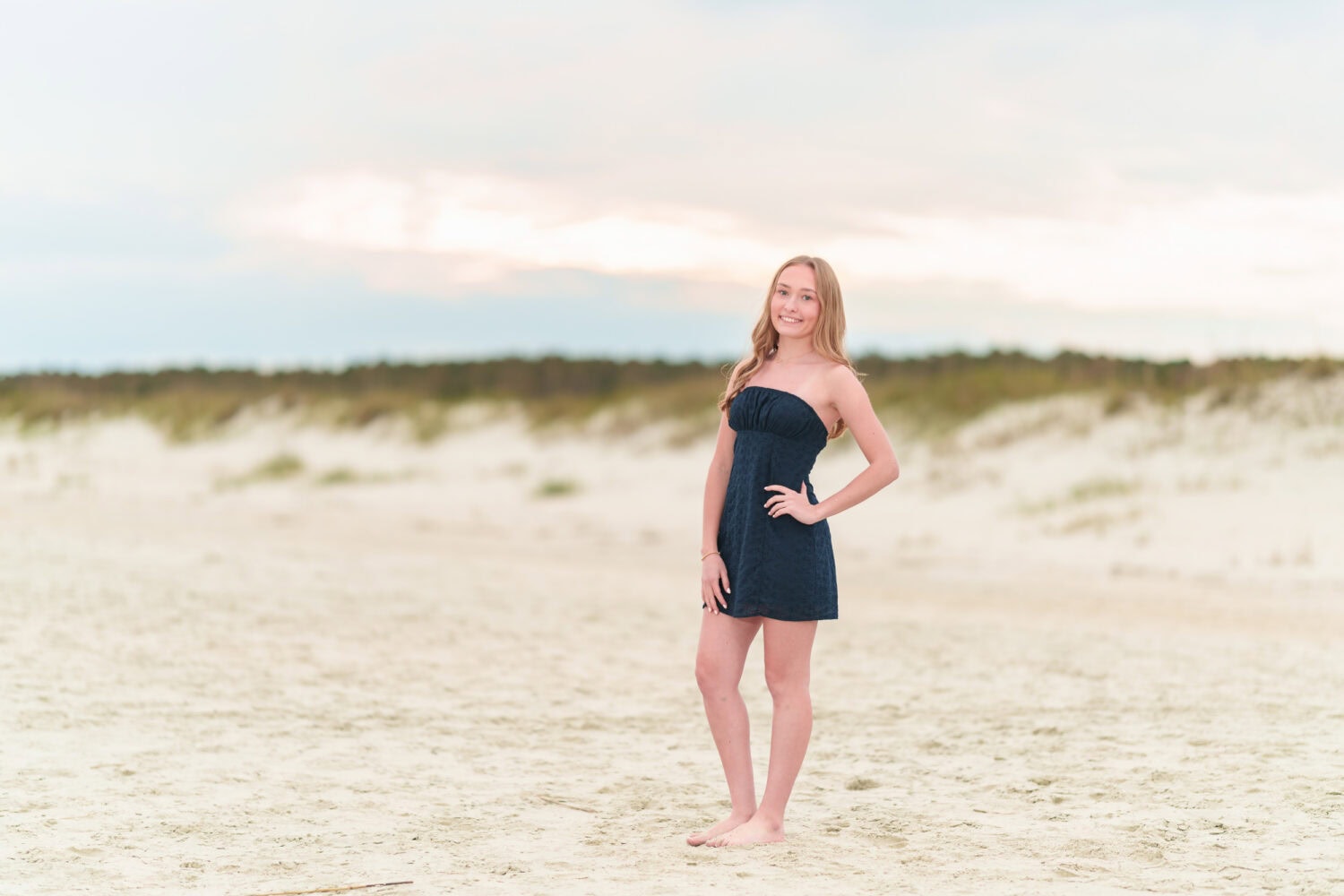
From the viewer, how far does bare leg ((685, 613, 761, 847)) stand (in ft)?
14.3

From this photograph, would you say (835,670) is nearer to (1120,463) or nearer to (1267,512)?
(1267,512)

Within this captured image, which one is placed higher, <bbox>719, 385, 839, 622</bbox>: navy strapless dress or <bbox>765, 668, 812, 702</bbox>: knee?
<bbox>719, 385, 839, 622</bbox>: navy strapless dress

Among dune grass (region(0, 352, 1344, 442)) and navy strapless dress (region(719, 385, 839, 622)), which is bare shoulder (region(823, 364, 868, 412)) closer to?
navy strapless dress (region(719, 385, 839, 622))

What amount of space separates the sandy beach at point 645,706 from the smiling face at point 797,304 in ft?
5.58

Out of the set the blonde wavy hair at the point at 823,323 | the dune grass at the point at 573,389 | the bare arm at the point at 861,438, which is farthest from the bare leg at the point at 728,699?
the dune grass at the point at 573,389

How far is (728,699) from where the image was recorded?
14.4ft

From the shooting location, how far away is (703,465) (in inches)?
902

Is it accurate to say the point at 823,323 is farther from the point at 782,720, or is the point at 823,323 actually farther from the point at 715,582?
the point at 782,720

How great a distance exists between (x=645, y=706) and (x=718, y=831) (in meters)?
2.48

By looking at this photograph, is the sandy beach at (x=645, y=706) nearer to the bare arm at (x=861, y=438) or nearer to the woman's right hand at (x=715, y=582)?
the woman's right hand at (x=715, y=582)

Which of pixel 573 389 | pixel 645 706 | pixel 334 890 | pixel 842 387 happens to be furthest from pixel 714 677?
pixel 573 389

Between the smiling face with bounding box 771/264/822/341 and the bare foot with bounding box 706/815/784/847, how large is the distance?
1.61m

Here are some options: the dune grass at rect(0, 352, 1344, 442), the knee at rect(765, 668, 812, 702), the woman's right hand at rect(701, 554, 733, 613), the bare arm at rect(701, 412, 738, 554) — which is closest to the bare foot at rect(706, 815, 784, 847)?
the knee at rect(765, 668, 812, 702)

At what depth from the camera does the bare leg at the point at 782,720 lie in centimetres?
432
